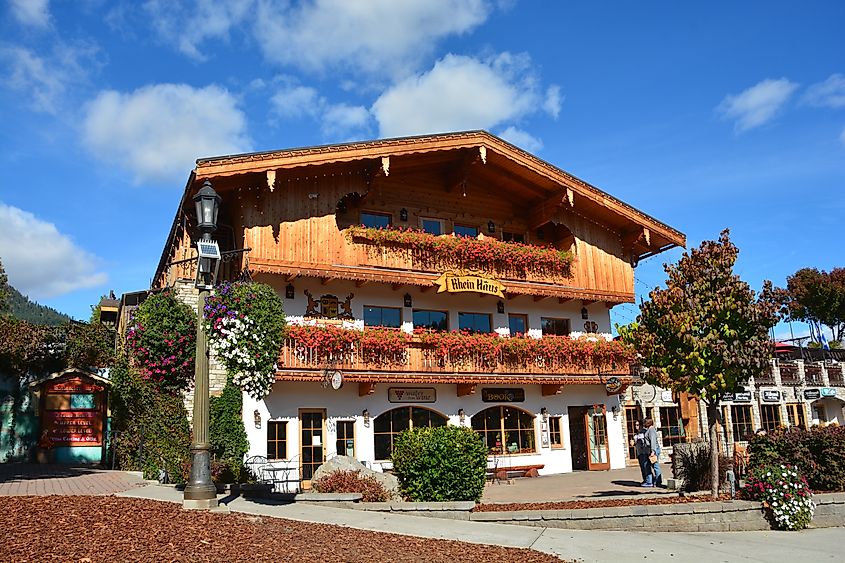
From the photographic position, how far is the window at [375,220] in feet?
72.4

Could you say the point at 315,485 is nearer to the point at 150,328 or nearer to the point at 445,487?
the point at 445,487

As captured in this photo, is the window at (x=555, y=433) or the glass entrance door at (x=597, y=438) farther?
the glass entrance door at (x=597, y=438)

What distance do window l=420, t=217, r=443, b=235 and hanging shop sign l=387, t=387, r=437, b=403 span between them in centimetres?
535

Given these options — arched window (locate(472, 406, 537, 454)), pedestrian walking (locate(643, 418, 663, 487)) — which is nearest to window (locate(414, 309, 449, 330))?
arched window (locate(472, 406, 537, 454))

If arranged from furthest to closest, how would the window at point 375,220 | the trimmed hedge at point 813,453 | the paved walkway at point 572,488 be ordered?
1. the window at point 375,220
2. the paved walkway at point 572,488
3. the trimmed hedge at point 813,453

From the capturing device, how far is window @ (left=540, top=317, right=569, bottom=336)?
80.4 ft

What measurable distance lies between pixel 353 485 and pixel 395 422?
757 centimetres

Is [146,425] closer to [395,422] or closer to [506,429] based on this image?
[395,422]

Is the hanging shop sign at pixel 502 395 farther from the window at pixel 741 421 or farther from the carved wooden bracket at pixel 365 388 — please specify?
the window at pixel 741 421

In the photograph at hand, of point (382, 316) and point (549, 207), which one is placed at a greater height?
point (549, 207)

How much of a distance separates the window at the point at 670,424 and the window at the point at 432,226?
11340 millimetres

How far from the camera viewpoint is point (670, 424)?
26734 mm

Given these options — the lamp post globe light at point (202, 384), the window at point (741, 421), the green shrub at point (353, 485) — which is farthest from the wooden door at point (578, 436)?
the lamp post globe light at point (202, 384)

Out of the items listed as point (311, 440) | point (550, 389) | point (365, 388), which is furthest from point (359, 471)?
point (550, 389)
